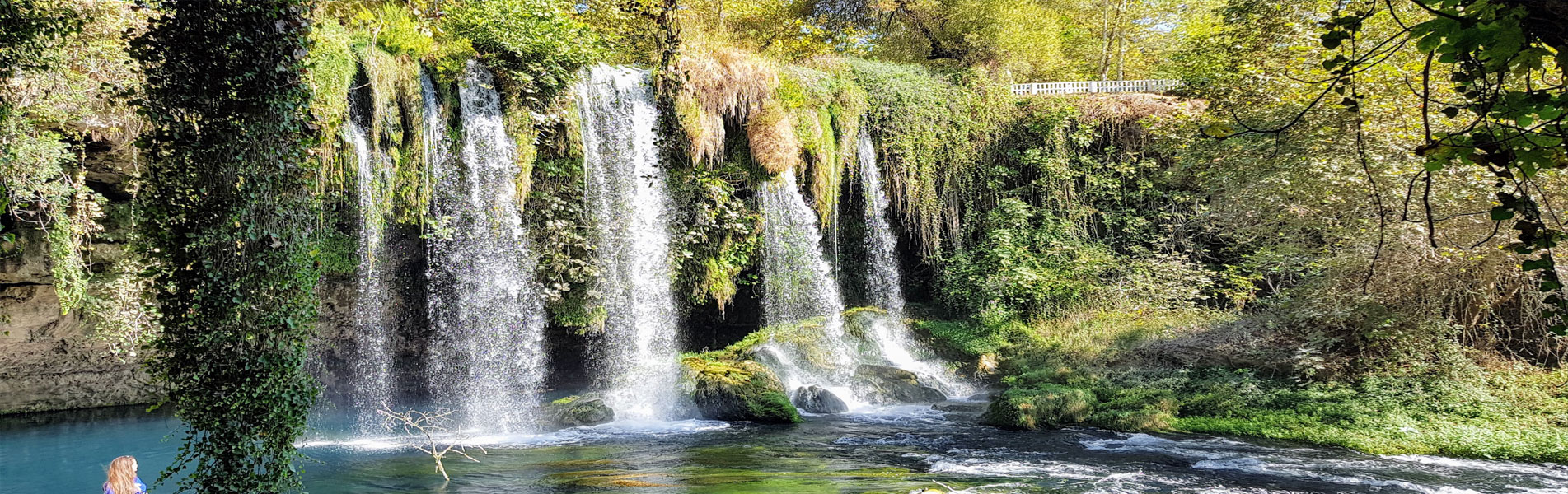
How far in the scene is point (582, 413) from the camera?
Result: 1138cm

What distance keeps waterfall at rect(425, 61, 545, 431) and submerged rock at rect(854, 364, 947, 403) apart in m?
4.75

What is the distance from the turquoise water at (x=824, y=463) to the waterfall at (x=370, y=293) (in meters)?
2.48

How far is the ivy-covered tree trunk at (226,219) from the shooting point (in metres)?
5.46

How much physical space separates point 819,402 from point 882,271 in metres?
4.96

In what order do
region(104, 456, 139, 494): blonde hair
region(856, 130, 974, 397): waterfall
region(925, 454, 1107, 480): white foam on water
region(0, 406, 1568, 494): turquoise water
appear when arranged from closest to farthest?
region(104, 456, 139, 494): blonde hair, region(0, 406, 1568, 494): turquoise water, region(925, 454, 1107, 480): white foam on water, region(856, 130, 974, 397): waterfall

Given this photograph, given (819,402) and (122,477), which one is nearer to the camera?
(122,477)

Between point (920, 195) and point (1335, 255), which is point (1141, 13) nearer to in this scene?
point (920, 195)

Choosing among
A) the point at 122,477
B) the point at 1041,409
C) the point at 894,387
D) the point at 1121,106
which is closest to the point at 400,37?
the point at 122,477

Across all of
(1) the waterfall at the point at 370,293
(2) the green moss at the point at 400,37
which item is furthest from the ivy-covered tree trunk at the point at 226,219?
(2) the green moss at the point at 400,37

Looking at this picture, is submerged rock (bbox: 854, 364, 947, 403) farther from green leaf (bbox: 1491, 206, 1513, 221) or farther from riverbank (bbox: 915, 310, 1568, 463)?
green leaf (bbox: 1491, 206, 1513, 221)

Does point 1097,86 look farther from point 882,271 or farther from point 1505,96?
point 1505,96

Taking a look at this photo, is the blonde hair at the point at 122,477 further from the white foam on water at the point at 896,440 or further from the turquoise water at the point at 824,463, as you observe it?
the white foam on water at the point at 896,440

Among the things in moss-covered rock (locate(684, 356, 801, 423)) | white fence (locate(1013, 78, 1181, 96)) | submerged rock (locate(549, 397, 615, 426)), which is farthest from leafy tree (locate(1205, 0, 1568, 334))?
white fence (locate(1013, 78, 1181, 96))

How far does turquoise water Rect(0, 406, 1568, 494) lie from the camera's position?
7.49 m
